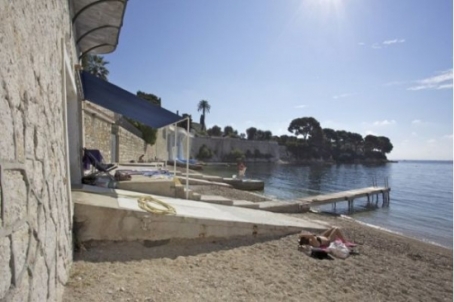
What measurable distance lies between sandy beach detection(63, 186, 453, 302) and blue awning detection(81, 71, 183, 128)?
117 inches

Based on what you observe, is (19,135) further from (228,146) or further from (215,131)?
(215,131)

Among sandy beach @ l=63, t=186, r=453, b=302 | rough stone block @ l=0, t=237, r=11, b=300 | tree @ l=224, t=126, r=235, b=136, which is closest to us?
rough stone block @ l=0, t=237, r=11, b=300

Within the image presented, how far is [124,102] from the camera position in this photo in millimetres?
6461

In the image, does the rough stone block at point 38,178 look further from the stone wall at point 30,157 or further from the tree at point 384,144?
the tree at point 384,144

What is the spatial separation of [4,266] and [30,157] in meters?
0.78

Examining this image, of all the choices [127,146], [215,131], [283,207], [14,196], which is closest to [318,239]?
[283,207]

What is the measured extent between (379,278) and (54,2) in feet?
20.6

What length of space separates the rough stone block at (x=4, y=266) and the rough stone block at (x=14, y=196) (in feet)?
0.36

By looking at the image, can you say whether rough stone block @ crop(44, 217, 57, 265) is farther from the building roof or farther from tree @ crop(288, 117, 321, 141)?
tree @ crop(288, 117, 321, 141)

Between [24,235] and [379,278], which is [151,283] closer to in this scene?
[24,235]

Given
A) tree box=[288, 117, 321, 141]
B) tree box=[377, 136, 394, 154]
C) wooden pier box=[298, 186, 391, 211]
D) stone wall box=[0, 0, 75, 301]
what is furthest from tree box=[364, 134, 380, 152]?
stone wall box=[0, 0, 75, 301]

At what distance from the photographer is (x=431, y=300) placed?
4.64 m

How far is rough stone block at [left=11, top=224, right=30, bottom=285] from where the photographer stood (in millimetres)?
A: 1588

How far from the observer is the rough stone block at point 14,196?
1511 mm
